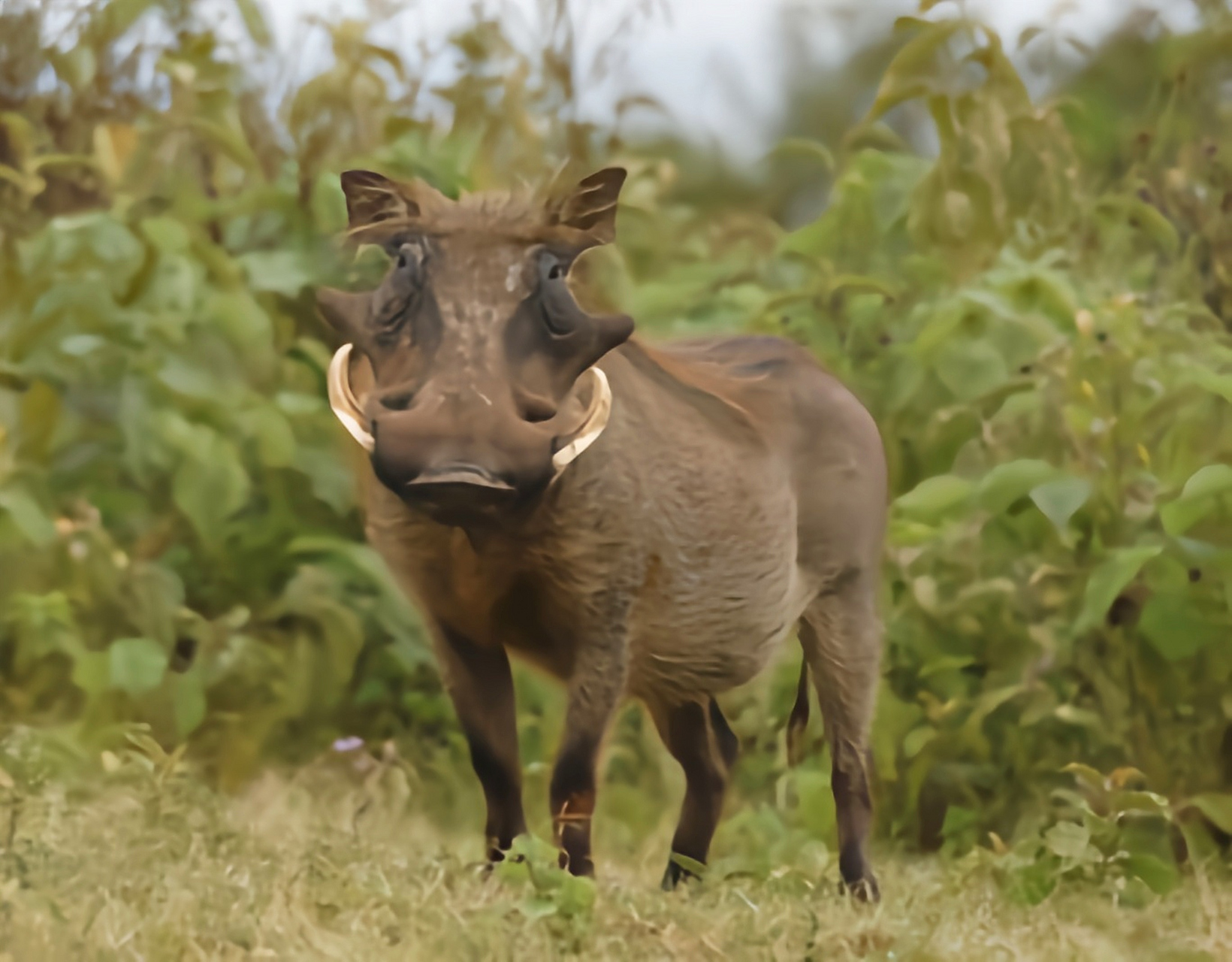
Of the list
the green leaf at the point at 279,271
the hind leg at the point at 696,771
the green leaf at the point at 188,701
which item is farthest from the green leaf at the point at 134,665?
the hind leg at the point at 696,771

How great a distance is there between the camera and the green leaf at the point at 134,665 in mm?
3695

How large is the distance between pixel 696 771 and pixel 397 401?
1199 mm

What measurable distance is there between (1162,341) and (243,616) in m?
2.14

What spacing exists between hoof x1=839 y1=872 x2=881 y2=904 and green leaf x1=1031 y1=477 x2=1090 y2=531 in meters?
0.77

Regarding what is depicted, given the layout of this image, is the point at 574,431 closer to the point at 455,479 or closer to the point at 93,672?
the point at 455,479

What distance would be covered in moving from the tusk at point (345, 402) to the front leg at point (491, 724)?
1.49ft

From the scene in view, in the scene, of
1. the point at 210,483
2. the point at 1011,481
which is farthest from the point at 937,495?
the point at 210,483

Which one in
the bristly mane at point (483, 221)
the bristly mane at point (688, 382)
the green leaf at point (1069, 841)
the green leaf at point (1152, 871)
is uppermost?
the bristly mane at point (483, 221)

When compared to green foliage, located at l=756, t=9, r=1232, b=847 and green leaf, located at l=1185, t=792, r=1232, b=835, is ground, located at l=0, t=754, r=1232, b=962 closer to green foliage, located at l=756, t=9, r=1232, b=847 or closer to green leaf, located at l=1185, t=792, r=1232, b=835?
green leaf, located at l=1185, t=792, r=1232, b=835

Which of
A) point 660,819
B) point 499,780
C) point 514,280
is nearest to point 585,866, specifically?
point 499,780

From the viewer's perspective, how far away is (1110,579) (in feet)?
11.2

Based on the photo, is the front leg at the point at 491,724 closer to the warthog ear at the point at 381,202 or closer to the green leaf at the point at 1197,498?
the warthog ear at the point at 381,202

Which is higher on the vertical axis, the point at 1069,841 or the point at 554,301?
the point at 554,301

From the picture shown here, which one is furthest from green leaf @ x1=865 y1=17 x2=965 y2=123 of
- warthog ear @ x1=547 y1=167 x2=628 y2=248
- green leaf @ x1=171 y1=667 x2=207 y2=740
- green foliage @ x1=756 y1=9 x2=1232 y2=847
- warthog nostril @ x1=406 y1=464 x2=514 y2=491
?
warthog nostril @ x1=406 y1=464 x2=514 y2=491
